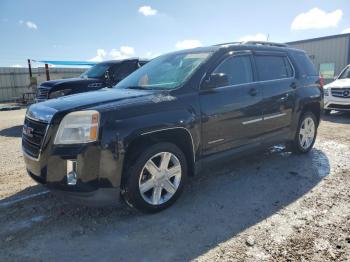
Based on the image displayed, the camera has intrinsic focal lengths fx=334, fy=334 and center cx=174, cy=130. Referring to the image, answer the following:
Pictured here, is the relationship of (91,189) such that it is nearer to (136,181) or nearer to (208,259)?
(136,181)

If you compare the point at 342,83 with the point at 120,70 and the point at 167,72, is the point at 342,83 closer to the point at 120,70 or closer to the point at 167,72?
the point at 120,70

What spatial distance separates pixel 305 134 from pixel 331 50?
57.9 ft

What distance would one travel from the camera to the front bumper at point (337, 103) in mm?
10258

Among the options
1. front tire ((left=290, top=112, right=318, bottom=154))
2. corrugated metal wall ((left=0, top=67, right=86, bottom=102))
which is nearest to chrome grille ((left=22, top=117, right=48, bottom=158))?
front tire ((left=290, top=112, right=318, bottom=154))

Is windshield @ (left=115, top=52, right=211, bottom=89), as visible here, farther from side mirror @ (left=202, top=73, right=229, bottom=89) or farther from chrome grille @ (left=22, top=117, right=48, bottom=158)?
chrome grille @ (left=22, top=117, right=48, bottom=158)

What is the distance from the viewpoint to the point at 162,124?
11.5 ft

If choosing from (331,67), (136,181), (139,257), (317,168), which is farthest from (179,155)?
(331,67)

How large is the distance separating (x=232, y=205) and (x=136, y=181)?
121 centimetres

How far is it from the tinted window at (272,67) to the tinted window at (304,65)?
0.96 ft

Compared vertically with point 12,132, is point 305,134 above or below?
above

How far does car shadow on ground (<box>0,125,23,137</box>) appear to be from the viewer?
8.61 meters

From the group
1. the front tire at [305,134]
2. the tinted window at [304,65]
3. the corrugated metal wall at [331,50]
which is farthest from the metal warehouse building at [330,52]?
the front tire at [305,134]

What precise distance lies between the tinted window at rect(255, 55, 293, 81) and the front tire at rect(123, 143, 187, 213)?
1.94 m

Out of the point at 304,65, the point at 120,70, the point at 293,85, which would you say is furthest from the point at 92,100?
the point at 120,70
